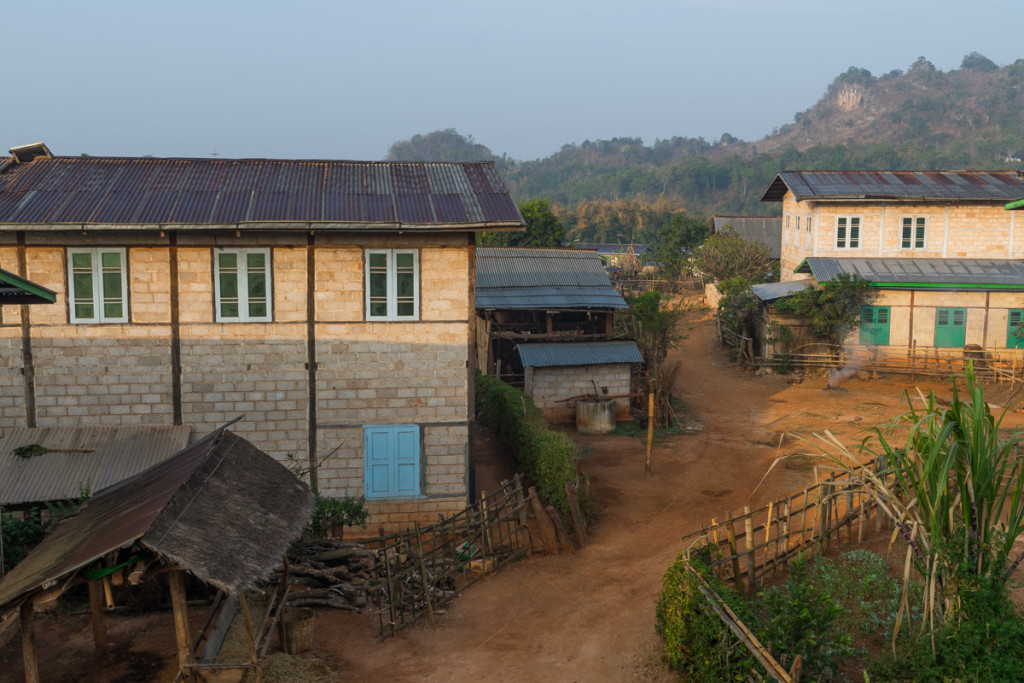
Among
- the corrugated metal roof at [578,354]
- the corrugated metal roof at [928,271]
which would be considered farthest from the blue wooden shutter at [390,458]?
the corrugated metal roof at [928,271]

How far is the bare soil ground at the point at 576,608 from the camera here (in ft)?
32.8

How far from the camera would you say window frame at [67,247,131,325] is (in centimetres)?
1396

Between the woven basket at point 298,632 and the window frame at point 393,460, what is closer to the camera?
the woven basket at point 298,632

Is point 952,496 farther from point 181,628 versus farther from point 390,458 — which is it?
point 390,458

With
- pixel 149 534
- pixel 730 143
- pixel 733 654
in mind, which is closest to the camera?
pixel 149 534

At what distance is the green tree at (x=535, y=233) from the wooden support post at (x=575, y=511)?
25.4 m

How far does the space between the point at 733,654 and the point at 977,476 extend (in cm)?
278

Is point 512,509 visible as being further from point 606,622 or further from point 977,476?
Result: point 977,476

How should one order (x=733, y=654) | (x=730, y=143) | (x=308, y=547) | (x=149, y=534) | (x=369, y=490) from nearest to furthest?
(x=149, y=534), (x=733, y=654), (x=308, y=547), (x=369, y=490), (x=730, y=143)

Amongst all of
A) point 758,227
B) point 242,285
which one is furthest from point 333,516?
point 758,227

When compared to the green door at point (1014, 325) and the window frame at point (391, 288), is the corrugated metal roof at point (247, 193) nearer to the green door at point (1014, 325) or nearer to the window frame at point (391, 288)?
the window frame at point (391, 288)

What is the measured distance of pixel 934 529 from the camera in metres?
7.45

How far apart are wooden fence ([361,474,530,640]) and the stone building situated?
1.40 meters

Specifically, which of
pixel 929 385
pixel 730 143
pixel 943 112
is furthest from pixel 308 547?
pixel 730 143
